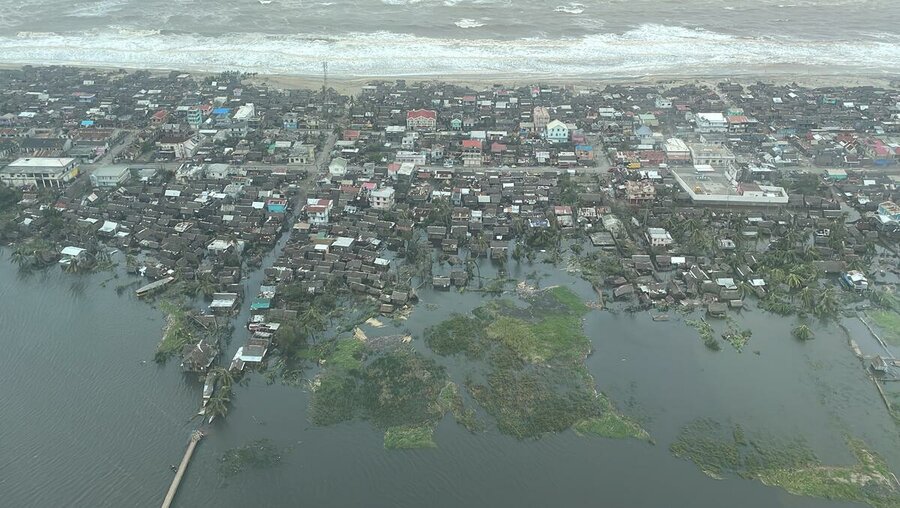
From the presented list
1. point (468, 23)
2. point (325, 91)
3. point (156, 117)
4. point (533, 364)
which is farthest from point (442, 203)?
point (468, 23)

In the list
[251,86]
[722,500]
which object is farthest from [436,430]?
[251,86]

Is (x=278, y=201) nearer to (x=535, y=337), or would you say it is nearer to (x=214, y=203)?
(x=214, y=203)

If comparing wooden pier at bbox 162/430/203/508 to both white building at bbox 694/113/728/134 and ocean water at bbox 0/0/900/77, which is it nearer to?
white building at bbox 694/113/728/134

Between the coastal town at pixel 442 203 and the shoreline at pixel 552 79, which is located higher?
the shoreline at pixel 552 79

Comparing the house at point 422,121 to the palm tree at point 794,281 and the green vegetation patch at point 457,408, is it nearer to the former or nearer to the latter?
the palm tree at point 794,281

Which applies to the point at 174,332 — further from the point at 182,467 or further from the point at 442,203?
the point at 442,203

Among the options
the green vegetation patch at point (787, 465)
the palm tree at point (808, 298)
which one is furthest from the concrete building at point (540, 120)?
the green vegetation patch at point (787, 465)
